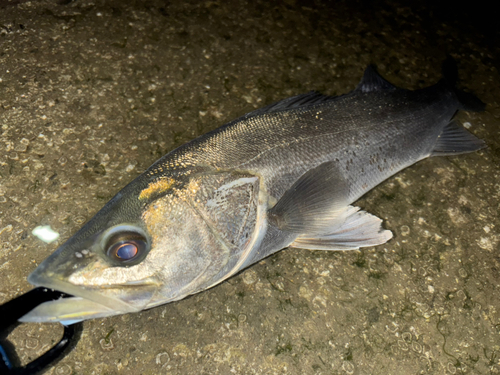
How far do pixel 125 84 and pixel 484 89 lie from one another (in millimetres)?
3138

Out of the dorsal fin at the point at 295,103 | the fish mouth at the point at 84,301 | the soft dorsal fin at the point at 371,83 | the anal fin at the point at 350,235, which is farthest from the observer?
the soft dorsal fin at the point at 371,83

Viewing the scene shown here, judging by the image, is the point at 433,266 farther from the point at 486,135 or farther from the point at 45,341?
the point at 45,341

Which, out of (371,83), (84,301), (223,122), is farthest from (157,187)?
(371,83)

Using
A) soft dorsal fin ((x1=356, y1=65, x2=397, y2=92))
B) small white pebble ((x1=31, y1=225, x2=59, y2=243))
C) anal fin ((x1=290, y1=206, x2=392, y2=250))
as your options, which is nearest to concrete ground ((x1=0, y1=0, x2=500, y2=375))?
small white pebble ((x1=31, y1=225, x2=59, y2=243))

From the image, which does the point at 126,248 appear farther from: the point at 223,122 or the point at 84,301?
the point at 223,122

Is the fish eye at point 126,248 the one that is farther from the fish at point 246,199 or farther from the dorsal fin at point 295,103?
the dorsal fin at point 295,103

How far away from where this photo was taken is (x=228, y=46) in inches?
132

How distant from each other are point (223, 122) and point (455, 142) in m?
1.72

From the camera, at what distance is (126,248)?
1575 mm

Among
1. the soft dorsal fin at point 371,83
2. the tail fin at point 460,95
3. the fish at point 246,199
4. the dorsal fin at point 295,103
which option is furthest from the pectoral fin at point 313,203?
the tail fin at point 460,95

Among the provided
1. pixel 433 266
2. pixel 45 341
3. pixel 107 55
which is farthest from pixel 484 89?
pixel 45 341

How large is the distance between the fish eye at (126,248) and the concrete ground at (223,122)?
22.8 inches

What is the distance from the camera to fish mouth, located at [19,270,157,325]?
1486 mm

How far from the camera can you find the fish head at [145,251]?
4.95 ft
